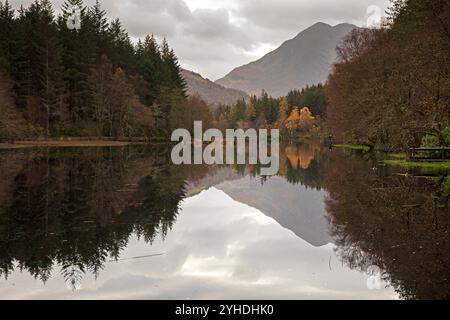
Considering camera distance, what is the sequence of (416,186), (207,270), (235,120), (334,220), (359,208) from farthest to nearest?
(235,120), (416,186), (359,208), (334,220), (207,270)

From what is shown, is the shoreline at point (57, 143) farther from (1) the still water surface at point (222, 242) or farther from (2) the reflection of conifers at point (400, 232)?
(2) the reflection of conifers at point (400, 232)

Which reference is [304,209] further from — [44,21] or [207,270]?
[44,21]

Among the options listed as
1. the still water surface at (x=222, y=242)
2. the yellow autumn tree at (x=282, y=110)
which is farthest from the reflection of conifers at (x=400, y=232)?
the yellow autumn tree at (x=282, y=110)

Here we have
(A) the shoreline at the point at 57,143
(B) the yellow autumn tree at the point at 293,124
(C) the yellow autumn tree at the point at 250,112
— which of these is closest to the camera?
(A) the shoreline at the point at 57,143

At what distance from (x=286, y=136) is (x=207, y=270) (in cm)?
14990

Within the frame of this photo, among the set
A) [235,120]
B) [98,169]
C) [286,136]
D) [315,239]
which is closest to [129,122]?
[98,169]

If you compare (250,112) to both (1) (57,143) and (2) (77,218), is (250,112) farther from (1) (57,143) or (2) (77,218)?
(2) (77,218)

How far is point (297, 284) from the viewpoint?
7449mm

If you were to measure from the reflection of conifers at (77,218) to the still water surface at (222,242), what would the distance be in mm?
35

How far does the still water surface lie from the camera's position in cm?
722

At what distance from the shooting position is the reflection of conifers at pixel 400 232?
738 cm

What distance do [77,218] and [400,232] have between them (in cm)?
840

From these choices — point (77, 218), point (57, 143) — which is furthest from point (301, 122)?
point (77, 218)

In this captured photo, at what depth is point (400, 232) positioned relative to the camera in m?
10.5
